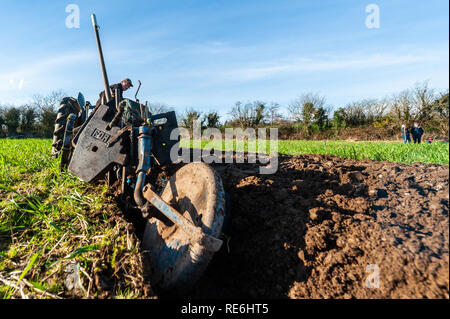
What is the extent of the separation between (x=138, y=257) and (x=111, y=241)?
0.38 meters

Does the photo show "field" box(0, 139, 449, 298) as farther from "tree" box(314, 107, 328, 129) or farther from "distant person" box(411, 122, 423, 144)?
"tree" box(314, 107, 328, 129)

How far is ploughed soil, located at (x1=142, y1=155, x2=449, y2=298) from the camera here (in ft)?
4.81

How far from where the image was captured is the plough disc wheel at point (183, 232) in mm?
2053

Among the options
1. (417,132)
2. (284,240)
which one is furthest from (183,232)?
(417,132)

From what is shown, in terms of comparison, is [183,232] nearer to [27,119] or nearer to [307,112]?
[307,112]

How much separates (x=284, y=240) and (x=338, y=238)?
47cm

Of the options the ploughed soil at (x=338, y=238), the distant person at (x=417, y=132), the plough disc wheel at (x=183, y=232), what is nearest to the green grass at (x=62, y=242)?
the plough disc wheel at (x=183, y=232)

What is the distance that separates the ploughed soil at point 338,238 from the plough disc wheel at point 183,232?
0.32 meters

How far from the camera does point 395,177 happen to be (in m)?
2.38

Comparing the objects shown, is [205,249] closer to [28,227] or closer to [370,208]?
[370,208]

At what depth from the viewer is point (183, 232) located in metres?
2.28

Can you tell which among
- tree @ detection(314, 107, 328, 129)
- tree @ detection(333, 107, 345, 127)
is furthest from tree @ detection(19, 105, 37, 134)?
tree @ detection(333, 107, 345, 127)

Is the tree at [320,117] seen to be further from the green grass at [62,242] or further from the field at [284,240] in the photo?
the green grass at [62,242]
